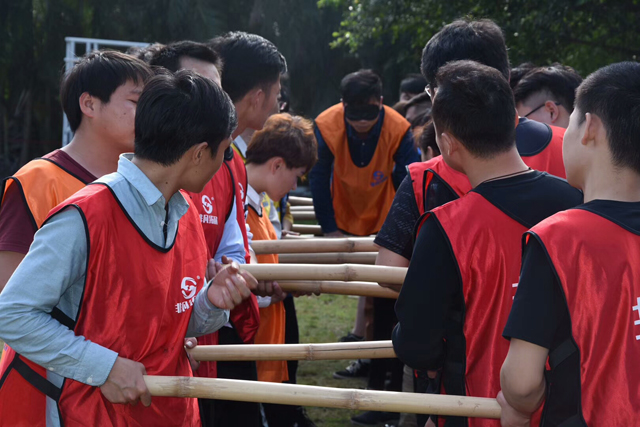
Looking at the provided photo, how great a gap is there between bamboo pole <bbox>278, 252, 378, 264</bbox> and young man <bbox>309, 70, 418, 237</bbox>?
1919mm

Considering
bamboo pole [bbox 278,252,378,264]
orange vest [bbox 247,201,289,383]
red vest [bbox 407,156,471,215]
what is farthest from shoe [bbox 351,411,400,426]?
red vest [bbox 407,156,471,215]

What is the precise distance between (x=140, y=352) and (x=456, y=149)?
122cm

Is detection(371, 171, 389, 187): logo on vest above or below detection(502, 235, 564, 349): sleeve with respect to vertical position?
below

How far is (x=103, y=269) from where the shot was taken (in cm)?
216

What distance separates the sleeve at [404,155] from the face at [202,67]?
3.08m

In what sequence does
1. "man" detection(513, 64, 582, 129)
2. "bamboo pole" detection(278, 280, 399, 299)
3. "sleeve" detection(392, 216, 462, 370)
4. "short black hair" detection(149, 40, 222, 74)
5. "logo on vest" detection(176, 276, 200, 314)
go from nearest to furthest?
1. "sleeve" detection(392, 216, 462, 370)
2. "logo on vest" detection(176, 276, 200, 314)
3. "bamboo pole" detection(278, 280, 399, 299)
4. "short black hair" detection(149, 40, 222, 74)
5. "man" detection(513, 64, 582, 129)

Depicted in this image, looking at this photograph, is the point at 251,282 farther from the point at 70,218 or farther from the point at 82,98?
the point at 82,98

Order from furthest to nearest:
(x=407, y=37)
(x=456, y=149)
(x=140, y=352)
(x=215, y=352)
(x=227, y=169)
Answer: (x=407, y=37)
(x=227, y=169)
(x=215, y=352)
(x=456, y=149)
(x=140, y=352)

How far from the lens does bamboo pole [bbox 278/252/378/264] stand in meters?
4.13

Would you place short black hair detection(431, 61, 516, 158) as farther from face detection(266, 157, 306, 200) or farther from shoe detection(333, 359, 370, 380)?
shoe detection(333, 359, 370, 380)

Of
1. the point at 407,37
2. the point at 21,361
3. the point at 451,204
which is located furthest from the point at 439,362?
the point at 407,37

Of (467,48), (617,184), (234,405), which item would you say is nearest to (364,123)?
(467,48)

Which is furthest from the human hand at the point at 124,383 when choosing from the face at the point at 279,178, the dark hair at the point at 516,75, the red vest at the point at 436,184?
the dark hair at the point at 516,75

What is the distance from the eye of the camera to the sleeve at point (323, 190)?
20.7 feet
